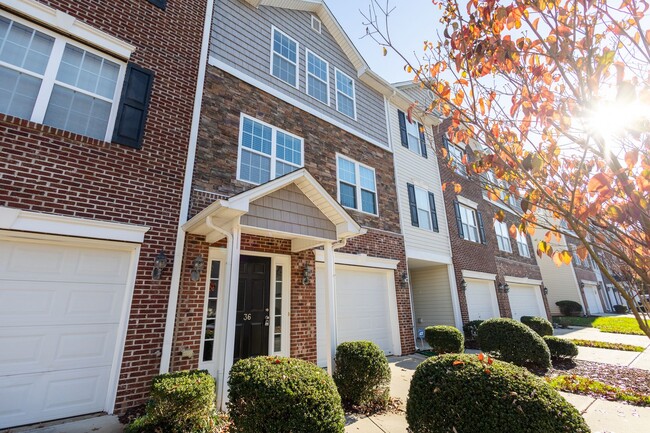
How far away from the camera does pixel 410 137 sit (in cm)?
1324

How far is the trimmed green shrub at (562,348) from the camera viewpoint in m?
8.52

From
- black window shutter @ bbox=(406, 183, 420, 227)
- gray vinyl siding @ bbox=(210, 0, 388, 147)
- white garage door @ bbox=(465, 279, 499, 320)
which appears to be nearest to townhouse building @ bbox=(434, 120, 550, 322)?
white garage door @ bbox=(465, 279, 499, 320)

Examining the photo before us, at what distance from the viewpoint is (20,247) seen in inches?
179

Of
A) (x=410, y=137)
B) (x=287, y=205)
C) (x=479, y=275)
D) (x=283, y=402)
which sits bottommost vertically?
(x=283, y=402)

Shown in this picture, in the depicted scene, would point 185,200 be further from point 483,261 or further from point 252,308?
point 483,261

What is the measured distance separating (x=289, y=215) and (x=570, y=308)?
27.1 m

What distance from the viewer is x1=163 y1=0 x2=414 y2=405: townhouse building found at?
5.68m

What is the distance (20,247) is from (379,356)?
5991mm

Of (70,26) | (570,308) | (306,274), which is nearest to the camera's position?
(70,26)

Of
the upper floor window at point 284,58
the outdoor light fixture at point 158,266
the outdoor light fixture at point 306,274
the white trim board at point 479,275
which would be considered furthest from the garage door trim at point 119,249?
the white trim board at point 479,275

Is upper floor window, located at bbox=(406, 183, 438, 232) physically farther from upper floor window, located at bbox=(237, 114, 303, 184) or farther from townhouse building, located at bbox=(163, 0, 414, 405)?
Answer: upper floor window, located at bbox=(237, 114, 303, 184)

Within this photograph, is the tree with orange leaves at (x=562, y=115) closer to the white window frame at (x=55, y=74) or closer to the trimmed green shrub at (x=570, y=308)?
the white window frame at (x=55, y=74)

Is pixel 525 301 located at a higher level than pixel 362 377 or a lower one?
higher

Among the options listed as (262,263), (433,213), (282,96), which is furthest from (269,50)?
(433,213)
